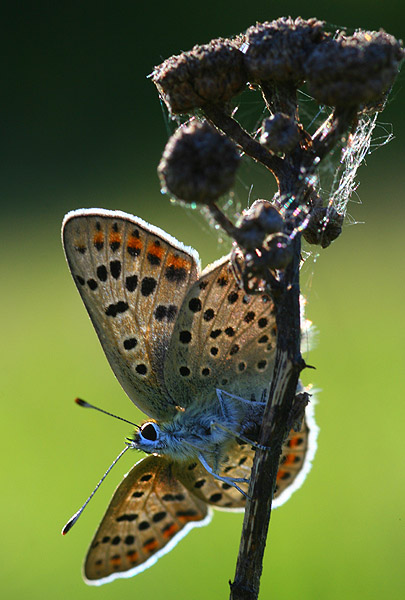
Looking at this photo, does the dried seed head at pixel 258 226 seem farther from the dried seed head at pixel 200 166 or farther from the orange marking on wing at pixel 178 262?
the orange marking on wing at pixel 178 262

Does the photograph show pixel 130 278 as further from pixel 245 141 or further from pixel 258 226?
pixel 258 226

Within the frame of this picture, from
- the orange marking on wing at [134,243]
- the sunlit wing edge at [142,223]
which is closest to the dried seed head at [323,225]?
the sunlit wing edge at [142,223]

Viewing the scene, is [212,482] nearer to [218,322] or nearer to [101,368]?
[218,322]

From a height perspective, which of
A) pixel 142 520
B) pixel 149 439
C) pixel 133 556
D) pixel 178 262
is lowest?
pixel 133 556

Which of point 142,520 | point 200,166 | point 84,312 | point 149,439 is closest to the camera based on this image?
point 200,166

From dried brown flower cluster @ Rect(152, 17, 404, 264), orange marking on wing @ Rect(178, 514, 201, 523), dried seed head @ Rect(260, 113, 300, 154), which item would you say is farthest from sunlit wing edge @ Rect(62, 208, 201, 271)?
orange marking on wing @ Rect(178, 514, 201, 523)

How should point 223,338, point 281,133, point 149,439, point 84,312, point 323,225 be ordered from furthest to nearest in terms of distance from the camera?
point 84,312 → point 149,439 → point 223,338 → point 323,225 → point 281,133

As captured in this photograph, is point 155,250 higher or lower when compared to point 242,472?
higher

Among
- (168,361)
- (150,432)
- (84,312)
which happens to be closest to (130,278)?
(168,361)
